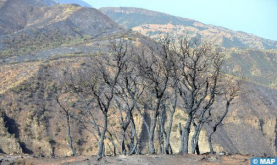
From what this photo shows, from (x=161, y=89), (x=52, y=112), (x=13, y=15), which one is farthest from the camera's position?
(x=13, y=15)

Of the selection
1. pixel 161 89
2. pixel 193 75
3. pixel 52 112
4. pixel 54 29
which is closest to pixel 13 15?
pixel 54 29

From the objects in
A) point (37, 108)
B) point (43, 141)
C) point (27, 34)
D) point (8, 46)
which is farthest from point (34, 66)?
point (27, 34)

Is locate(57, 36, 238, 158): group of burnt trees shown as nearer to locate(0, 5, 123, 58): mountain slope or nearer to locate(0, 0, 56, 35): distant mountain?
locate(0, 5, 123, 58): mountain slope

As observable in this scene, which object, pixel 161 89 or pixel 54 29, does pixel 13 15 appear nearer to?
pixel 54 29

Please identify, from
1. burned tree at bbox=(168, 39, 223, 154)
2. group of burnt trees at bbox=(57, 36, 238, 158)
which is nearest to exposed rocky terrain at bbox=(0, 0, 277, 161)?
burned tree at bbox=(168, 39, 223, 154)

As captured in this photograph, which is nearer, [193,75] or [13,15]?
[193,75]

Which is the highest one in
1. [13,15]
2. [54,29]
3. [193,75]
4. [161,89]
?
[13,15]

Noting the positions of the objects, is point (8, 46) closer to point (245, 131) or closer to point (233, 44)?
point (245, 131)

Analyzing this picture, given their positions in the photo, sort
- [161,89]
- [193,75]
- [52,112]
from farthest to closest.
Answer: [52,112] < [161,89] < [193,75]

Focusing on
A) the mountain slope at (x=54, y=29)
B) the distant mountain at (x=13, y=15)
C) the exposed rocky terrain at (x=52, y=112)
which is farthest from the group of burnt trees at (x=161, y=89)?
the distant mountain at (x=13, y=15)

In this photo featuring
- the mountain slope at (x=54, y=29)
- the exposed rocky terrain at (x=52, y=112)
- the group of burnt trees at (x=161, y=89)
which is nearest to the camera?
the group of burnt trees at (x=161, y=89)

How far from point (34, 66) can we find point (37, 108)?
11.5 meters

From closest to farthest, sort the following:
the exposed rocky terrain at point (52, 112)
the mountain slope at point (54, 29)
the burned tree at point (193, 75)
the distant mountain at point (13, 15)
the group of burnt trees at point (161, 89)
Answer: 1. the burned tree at point (193, 75)
2. the group of burnt trees at point (161, 89)
3. the exposed rocky terrain at point (52, 112)
4. the mountain slope at point (54, 29)
5. the distant mountain at point (13, 15)

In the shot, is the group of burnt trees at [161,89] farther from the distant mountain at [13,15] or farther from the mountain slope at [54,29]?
the distant mountain at [13,15]
